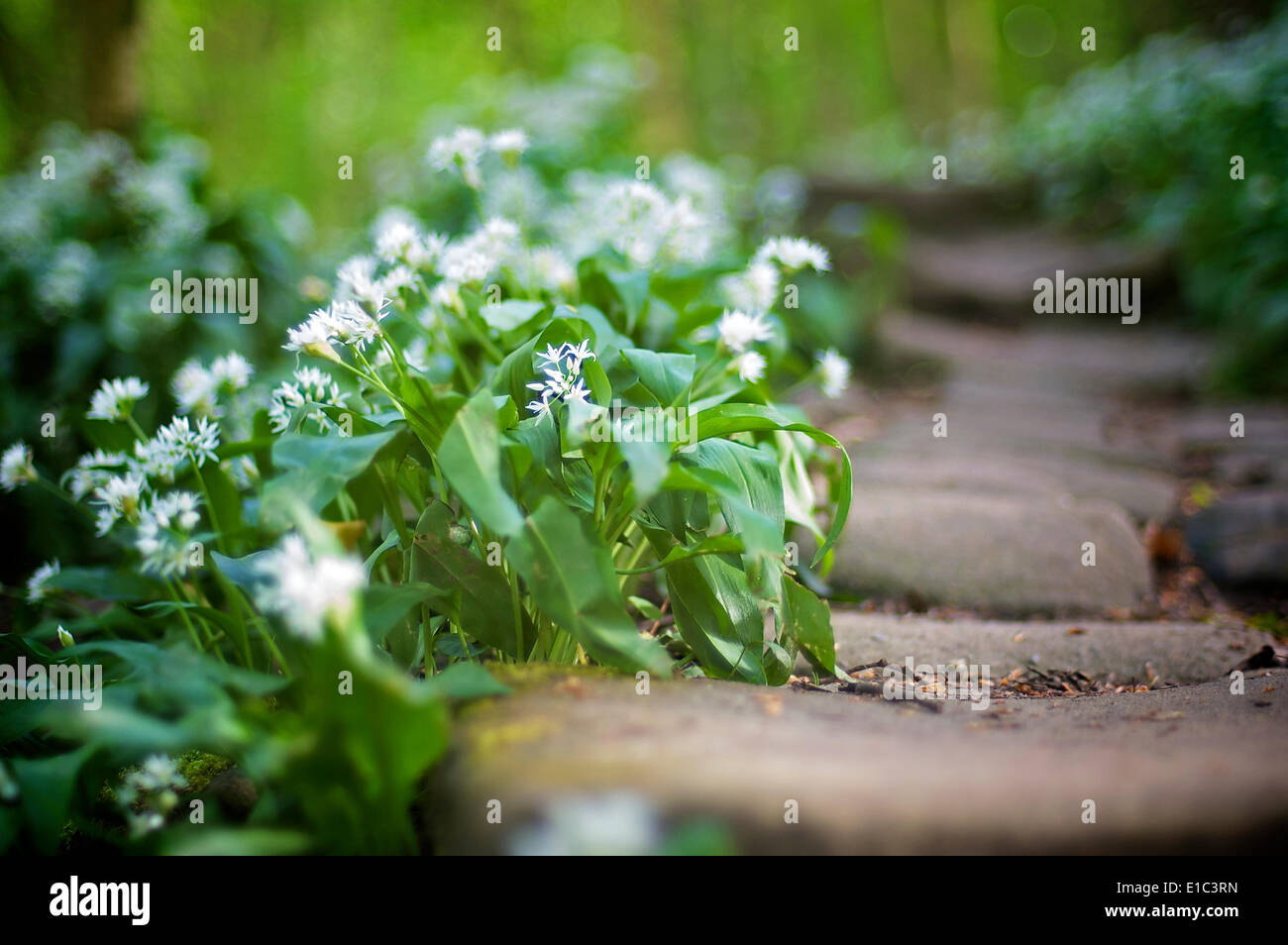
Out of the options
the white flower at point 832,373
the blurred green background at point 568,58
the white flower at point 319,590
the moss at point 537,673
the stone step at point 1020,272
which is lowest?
the moss at point 537,673

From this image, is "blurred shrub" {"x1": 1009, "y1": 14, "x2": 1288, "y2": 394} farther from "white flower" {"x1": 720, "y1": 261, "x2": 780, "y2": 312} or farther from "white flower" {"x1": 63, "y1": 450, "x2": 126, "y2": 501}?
"white flower" {"x1": 63, "y1": 450, "x2": 126, "y2": 501}

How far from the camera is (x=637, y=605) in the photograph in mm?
1798

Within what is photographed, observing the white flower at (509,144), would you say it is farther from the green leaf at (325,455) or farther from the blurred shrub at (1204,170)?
the blurred shrub at (1204,170)

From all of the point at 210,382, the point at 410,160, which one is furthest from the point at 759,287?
the point at 410,160

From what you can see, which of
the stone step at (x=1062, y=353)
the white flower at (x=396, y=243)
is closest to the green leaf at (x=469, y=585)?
the white flower at (x=396, y=243)

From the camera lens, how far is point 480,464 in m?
1.30

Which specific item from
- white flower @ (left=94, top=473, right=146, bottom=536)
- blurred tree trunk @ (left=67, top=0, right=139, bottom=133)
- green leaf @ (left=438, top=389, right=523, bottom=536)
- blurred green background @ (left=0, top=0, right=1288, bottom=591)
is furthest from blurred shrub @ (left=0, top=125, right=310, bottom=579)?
green leaf @ (left=438, top=389, right=523, bottom=536)

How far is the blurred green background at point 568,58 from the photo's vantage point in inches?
326

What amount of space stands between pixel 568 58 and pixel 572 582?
10896 millimetres

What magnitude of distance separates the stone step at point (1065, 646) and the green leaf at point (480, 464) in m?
0.93

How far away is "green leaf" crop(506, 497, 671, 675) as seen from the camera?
131 cm

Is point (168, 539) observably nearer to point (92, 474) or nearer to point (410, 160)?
point (92, 474)

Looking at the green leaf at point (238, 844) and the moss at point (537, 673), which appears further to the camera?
the moss at point (537, 673)
